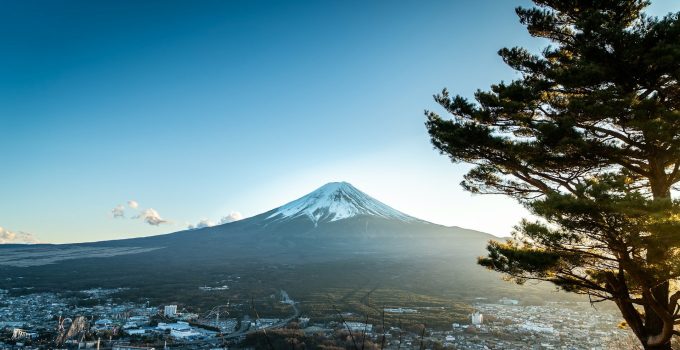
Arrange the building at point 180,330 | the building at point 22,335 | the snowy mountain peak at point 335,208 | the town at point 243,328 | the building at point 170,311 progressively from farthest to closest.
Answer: the snowy mountain peak at point 335,208 < the building at point 170,311 < the building at point 180,330 < the building at point 22,335 < the town at point 243,328

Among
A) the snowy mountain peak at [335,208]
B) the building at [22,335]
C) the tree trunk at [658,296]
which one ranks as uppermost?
the snowy mountain peak at [335,208]

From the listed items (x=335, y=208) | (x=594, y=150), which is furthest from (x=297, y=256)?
(x=594, y=150)

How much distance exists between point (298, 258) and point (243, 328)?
65682 millimetres

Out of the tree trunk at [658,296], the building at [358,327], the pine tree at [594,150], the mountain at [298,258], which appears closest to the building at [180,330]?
the building at [358,327]

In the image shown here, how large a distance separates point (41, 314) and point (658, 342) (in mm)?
47549

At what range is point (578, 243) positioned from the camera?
823 cm

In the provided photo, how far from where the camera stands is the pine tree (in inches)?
293

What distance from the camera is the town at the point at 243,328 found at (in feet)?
89.6

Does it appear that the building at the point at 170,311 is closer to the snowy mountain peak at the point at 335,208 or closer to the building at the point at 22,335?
the building at the point at 22,335

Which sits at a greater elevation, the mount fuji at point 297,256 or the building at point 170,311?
the mount fuji at point 297,256

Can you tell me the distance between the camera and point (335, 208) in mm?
179500

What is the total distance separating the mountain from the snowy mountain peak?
1.41 feet

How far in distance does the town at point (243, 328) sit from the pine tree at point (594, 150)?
1642 cm

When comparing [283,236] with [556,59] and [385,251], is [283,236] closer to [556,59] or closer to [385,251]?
[385,251]
